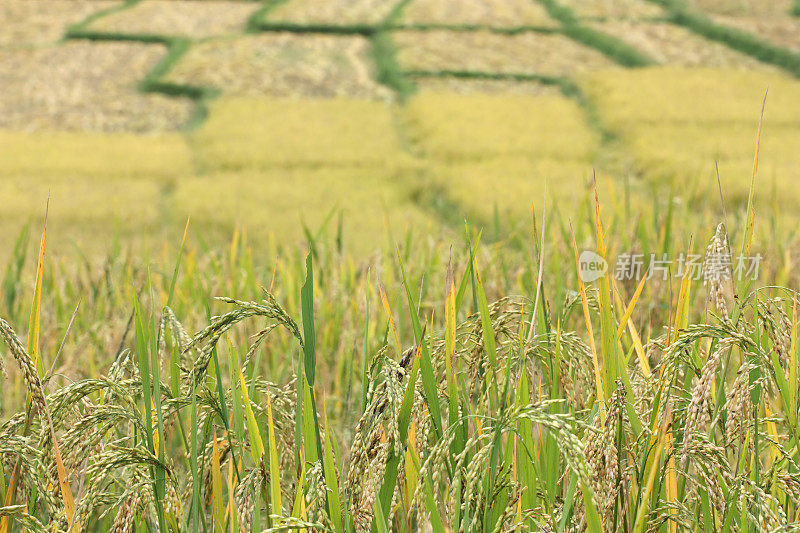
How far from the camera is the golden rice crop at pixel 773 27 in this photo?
4.34 meters

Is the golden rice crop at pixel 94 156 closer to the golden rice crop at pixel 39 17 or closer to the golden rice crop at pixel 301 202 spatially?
the golden rice crop at pixel 301 202

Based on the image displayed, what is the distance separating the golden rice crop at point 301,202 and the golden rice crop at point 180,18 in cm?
231

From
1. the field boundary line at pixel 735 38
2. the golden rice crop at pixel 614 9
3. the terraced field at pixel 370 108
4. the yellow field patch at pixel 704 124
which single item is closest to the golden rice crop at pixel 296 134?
the terraced field at pixel 370 108

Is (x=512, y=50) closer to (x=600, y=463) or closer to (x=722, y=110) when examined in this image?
(x=722, y=110)

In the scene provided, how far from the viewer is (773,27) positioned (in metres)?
4.68

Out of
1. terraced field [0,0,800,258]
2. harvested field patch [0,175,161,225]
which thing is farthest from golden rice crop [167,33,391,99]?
harvested field patch [0,175,161,225]

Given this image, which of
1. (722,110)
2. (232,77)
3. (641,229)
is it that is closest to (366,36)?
(232,77)

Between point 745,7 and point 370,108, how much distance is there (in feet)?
10.8

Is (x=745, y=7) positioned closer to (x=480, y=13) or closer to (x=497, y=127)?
(x=480, y=13)

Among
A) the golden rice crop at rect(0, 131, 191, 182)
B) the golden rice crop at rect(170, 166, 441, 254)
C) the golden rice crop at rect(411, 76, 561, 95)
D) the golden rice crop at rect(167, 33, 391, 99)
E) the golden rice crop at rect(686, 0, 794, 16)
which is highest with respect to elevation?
the golden rice crop at rect(686, 0, 794, 16)

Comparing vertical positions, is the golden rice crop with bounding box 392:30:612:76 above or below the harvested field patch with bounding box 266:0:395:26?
below

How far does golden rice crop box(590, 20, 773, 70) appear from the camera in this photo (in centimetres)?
409

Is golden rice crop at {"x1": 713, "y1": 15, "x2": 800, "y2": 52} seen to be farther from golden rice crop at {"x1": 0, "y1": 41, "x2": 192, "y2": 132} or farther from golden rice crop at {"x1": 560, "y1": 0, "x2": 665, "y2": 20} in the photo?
golden rice crop at {"x1": 0, "y1": 41, "x2": 192, "y2": 132}

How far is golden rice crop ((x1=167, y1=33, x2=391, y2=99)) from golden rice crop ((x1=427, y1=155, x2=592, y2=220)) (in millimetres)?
1059
